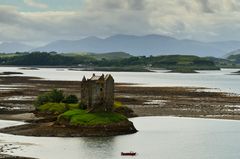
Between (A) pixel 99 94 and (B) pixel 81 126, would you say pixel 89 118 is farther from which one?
(A) pixel 99 94

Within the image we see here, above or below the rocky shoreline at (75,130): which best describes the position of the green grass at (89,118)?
above

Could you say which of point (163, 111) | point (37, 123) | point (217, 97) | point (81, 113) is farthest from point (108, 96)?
point (217, 97)

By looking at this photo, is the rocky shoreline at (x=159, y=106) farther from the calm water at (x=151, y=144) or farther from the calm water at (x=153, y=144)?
the calm water at (x=151, y=144)

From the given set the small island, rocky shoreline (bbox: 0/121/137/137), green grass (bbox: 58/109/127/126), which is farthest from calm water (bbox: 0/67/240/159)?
green grass (bbox: 58/109/127/126)

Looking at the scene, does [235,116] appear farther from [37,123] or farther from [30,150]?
[30,150]

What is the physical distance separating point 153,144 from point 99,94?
1768cm

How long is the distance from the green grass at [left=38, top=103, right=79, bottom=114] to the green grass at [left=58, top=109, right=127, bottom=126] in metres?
9.67

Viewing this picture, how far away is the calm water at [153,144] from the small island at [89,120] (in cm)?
279

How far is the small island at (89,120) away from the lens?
81.0 m

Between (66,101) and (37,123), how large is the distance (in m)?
13.7

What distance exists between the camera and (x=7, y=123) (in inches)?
3649

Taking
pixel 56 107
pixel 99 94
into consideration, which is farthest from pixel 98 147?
pixel 56 107

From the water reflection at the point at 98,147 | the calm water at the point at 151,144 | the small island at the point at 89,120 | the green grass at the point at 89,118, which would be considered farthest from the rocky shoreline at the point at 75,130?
the water reflection at the point at 98,147

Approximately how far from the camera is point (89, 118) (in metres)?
83.1
